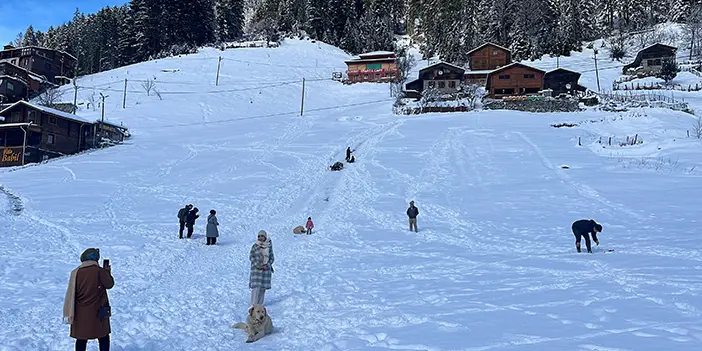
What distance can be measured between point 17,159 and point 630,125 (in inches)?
1900

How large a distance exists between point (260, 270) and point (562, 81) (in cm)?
5917

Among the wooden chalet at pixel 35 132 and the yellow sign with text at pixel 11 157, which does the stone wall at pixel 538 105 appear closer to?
the wooden chalet at pixel 35 132

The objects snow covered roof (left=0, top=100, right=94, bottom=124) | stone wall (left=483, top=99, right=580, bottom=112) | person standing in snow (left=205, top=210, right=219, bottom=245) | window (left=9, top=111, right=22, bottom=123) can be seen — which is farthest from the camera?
stone wall (left=483, top=99, right=580, bottom=112)

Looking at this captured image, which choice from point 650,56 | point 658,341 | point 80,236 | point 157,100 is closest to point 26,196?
point 80,236

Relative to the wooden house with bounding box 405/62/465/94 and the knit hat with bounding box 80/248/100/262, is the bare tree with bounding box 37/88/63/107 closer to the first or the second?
Result: the wooden house with bounding box 405/62/465/94

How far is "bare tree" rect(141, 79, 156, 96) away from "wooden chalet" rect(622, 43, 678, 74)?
64.3 m

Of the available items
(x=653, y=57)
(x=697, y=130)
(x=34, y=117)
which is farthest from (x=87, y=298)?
(x=653, y=57)

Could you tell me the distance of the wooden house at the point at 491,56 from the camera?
70500 millimetres

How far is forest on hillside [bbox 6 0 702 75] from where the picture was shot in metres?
81.9

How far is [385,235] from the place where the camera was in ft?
54.2

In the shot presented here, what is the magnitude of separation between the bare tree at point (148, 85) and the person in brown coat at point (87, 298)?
2275 inches

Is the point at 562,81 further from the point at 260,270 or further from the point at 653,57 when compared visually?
the point at 260,270

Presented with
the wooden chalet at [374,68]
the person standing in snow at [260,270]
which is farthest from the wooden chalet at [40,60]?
the person standing in snow at [260,270]

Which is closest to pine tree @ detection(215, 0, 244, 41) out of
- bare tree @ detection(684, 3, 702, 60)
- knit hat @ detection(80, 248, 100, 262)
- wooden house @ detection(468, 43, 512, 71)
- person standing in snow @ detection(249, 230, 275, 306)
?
wooden house @ detection(468, 43, 512, 71)
